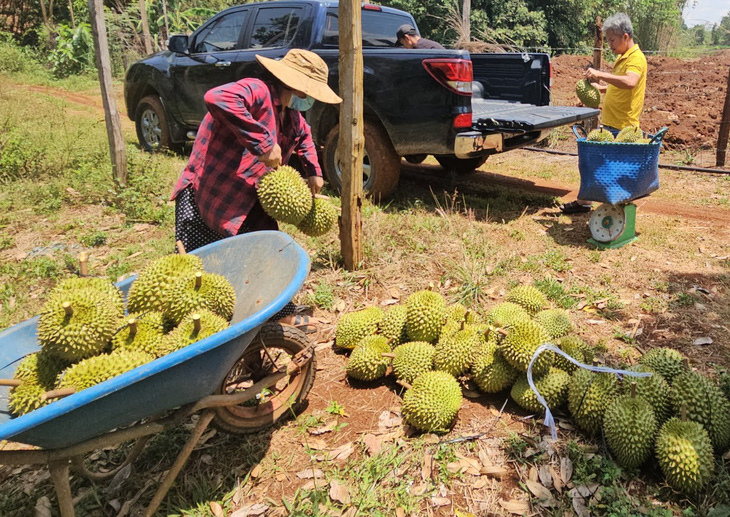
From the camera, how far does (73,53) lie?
1945 cm

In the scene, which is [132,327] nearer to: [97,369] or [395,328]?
[97,369]

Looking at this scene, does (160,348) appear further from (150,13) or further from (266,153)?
(150,13)

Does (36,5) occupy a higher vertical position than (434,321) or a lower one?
higher

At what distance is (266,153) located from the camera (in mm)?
2926

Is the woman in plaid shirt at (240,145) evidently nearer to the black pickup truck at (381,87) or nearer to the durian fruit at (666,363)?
the black pickup truck at (381,87)

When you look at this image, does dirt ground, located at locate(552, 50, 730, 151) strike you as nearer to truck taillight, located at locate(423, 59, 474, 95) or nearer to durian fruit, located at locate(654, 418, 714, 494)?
truck taillight, located at locate(423, 59, 474, 95)

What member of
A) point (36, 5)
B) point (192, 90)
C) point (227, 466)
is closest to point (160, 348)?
point (227, 466)

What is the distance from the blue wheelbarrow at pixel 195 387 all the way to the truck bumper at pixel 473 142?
3.10m

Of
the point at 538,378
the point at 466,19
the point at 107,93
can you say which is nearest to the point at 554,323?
the point at 538,378

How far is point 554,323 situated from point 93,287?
2561mm

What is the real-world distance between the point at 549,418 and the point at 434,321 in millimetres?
890

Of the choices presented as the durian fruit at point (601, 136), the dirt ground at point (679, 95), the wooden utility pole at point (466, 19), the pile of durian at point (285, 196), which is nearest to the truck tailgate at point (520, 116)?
the durian fruit at point (601, 136)

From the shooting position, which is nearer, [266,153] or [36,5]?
[266,153]

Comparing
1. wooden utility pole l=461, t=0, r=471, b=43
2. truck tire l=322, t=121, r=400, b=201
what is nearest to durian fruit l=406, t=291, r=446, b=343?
truck tire l=322, t=121, r=400, b=201
